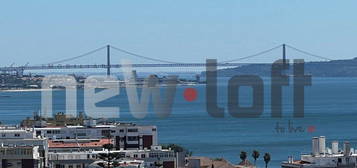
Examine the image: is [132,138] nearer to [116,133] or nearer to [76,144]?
[116,133]

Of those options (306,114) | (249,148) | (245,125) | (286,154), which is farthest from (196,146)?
(306,114)

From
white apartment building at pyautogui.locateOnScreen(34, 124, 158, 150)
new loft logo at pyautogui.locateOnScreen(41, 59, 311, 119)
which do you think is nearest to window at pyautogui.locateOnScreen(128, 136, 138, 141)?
white apartment building at pyautogui.locateOnScreen(34, 124, 158, 150)

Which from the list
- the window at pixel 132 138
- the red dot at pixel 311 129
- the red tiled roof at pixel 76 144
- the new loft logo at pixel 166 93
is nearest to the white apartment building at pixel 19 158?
the red tiled roof at pixel 76 144

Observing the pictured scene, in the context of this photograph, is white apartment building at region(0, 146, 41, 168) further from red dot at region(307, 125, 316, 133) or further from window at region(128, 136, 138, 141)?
red dot at region(307, 125, 316, 133)

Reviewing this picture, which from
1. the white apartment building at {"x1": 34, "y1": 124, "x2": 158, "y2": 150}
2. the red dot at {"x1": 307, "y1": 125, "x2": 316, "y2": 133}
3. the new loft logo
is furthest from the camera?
the new loft logo

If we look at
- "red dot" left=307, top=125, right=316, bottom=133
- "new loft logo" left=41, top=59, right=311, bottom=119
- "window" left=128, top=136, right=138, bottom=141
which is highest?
"new loft logo" left=41, top=59, right=311, bottom=119

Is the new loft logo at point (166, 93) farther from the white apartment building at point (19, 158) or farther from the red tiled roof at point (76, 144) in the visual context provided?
the white apartment building at point (19, 158)

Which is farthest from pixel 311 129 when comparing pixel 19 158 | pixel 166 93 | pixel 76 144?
pixel 166 93

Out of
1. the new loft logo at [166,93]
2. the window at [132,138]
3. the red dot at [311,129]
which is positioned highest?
the new loft logo at [166,93]

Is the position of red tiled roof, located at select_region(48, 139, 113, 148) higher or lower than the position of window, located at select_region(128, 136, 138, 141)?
lower
